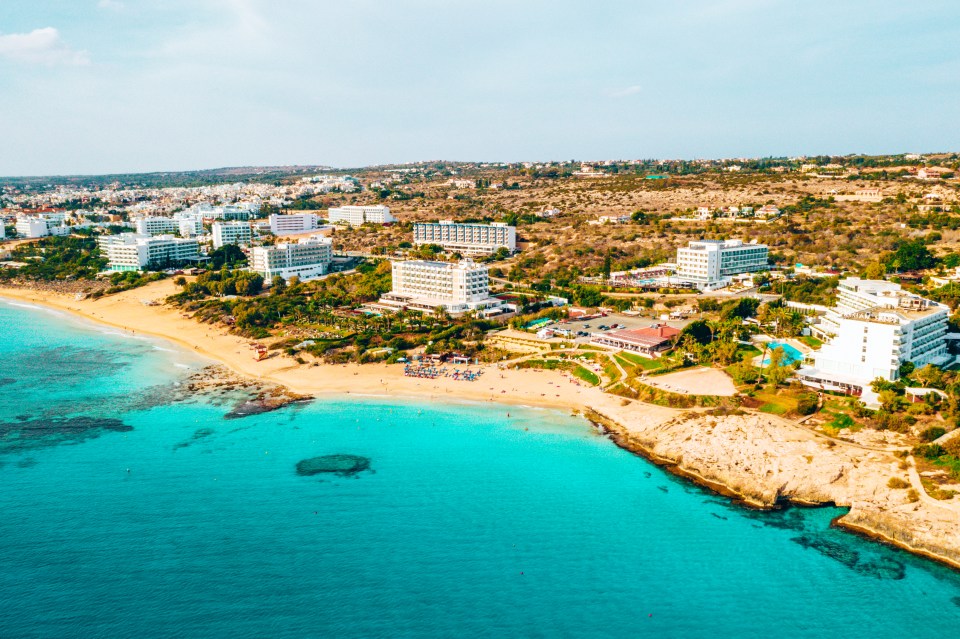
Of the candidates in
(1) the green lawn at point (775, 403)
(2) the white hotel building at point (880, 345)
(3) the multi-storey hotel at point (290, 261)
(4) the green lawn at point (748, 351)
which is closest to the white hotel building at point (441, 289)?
(3) the multi-storey hotel at point (290, 261)

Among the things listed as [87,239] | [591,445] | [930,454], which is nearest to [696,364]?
[591,445]

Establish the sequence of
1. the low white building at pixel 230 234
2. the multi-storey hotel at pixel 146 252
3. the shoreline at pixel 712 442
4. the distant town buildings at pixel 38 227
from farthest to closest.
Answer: the distant town buildings at pixel 38 227 < the low white building at pixel 230 234 < the multi-storey hotel at pixel 146 252 < the shoreline at pixel 712 442

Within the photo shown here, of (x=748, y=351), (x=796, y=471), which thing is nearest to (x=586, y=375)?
(x=748, y=351)

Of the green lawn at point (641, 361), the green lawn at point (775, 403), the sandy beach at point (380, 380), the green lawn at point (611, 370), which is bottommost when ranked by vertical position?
the sandy beach at point (380, 380)

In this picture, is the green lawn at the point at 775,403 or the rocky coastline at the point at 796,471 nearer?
the rocky coastline at the point at 796,471

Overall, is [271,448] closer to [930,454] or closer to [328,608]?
[328,608]

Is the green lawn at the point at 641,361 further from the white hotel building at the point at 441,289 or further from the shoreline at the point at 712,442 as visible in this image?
the white hotel building at the point at 441,289

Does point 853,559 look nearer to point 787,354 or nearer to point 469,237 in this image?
point 787,354
